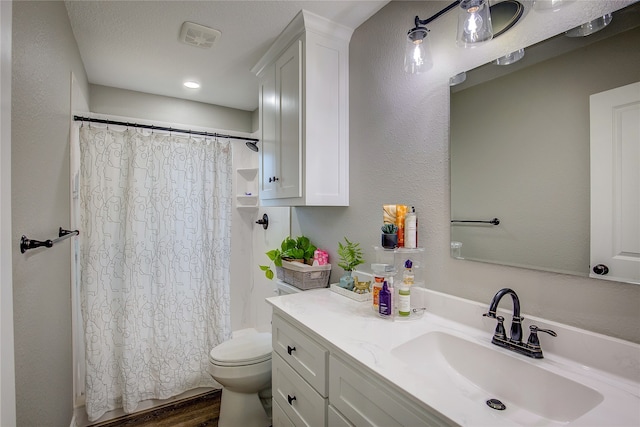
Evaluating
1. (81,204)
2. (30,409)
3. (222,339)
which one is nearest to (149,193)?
(81,204)

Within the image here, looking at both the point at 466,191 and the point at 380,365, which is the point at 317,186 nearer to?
the point at 466,191

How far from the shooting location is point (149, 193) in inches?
88.8

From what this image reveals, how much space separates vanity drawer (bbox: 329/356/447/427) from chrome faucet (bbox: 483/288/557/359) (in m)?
0.42

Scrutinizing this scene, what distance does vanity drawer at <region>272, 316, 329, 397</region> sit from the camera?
1086 mm

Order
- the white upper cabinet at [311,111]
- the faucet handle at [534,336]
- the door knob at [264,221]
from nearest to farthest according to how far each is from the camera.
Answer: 1. the faucet handle at [534,336]
2. the white upper cabinet at [311,111]
3. the door knob at [264,221]

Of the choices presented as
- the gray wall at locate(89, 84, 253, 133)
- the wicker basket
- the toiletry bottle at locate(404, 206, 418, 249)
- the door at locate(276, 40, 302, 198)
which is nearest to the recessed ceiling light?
the gray wall at locate(89, 84, 253, 133)

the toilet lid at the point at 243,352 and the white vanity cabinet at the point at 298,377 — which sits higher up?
the white vanity cabinet at the point at 298,377

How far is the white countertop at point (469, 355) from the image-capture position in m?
0.69

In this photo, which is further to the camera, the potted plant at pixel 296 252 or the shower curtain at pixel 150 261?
the shower curtain at pixel 150 261

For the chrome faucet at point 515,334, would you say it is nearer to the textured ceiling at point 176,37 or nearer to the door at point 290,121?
the door at point 290,121

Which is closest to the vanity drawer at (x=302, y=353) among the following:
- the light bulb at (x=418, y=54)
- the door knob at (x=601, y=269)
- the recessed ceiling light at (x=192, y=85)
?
the door knob at (x=601, y=269)

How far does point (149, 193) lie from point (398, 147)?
5.96 feet

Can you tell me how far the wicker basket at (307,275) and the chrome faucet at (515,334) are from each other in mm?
1004

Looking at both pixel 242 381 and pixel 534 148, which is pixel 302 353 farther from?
pixel 534 148
